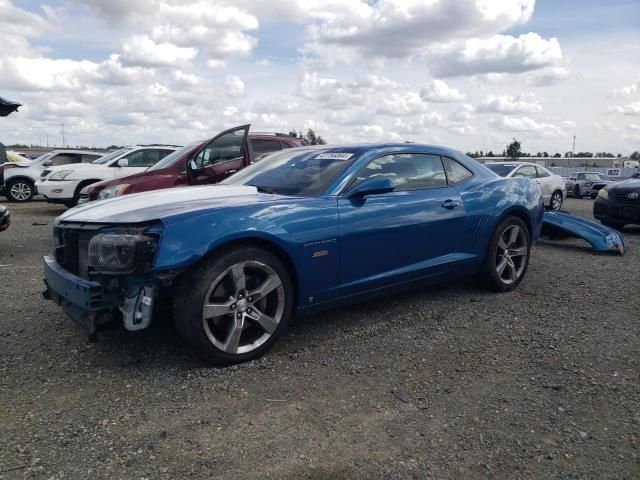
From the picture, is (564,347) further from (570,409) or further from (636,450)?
(636,450)

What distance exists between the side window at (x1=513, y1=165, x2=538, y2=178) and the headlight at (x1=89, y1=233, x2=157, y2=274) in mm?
11124

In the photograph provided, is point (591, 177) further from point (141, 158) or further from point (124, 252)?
point (124, 252)

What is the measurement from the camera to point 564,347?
3.63 metres

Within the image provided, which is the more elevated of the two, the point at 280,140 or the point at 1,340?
the point at 280,140

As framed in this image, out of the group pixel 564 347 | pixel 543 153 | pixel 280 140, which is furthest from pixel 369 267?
pixel 543 153

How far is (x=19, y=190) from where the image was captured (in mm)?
14945

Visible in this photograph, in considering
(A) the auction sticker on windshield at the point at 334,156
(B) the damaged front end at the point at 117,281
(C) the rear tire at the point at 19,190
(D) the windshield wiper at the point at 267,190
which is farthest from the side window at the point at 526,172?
(C) the rear tire at the point at 19,190

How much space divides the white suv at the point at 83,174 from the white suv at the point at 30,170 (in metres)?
1.84

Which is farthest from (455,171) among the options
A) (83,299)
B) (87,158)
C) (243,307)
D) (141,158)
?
(87,158)

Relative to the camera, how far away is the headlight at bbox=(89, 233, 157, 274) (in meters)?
2.89

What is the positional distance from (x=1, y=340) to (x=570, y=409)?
3780 mm

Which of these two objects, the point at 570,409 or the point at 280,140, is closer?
the point at 570,409

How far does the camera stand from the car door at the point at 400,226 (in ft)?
12.2

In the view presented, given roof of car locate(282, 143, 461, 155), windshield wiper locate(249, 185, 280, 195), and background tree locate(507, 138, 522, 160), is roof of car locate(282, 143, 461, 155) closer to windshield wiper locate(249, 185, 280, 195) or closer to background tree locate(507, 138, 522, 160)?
windshield wiper locate(249, 185, 280, 195)
